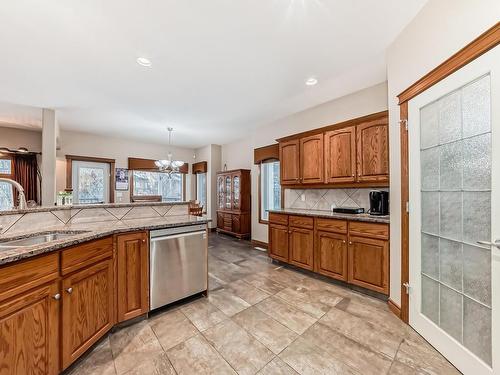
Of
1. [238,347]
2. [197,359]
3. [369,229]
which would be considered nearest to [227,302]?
[238,347]

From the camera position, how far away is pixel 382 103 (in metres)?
2.89

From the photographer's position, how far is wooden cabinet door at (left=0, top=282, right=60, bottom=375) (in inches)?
43.0

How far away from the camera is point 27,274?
1182mm

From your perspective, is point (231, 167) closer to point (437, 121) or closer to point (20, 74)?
point (20, 74)

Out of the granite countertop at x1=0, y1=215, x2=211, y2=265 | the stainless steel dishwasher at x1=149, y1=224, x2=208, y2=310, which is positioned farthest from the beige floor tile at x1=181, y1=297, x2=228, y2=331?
the granite countertop at x1=0, y1=215, x2=211, y2=265

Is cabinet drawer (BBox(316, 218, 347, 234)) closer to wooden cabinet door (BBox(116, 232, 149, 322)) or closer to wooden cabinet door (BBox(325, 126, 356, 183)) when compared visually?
wooden cabinet door (BBox(325, 126, 356, 183))

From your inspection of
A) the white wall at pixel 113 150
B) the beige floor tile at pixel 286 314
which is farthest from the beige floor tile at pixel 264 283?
the white wall at pixel 113 150

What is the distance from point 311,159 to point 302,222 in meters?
1.03

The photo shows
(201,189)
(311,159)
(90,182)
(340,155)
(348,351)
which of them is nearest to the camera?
(348,351)

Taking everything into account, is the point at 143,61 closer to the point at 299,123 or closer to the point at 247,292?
the point at 299,123

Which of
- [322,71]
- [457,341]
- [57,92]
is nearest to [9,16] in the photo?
[57,92]

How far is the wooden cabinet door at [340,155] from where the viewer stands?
9.48 ft

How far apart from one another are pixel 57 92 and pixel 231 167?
13.3 feet

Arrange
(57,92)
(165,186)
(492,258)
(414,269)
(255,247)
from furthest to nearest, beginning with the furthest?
(165,186)
(255,247)
(57,92)
(414,269)
(492,258)
